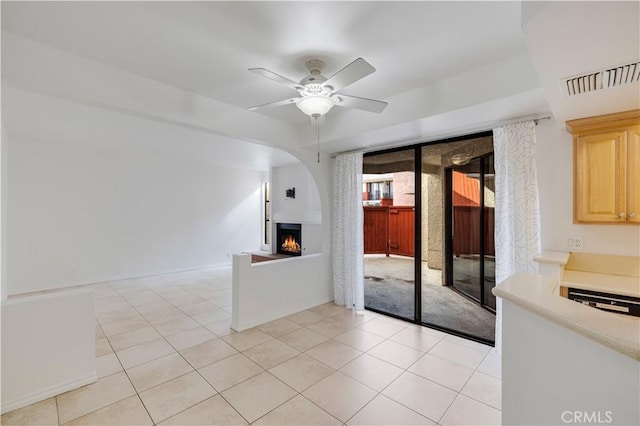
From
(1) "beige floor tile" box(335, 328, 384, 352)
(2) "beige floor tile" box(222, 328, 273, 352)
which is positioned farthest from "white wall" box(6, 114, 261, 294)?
(1) "beige floor tile" box(335, 328, 384, 352)

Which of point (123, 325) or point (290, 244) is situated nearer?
point (123, 325)

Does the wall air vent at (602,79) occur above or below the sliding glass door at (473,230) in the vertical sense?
above

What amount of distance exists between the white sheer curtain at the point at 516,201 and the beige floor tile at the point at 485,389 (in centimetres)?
53

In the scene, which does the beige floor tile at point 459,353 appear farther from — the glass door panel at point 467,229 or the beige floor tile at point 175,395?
the beige floor tile at point 175,395

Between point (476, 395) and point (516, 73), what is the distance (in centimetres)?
250

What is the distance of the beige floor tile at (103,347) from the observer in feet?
9.09

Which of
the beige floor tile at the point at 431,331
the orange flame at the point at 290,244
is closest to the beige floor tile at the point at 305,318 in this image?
the beige floor tile at the point at 431,331

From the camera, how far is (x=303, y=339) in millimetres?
3088

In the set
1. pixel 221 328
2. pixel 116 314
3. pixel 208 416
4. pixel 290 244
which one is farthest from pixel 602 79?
pixel 290 244

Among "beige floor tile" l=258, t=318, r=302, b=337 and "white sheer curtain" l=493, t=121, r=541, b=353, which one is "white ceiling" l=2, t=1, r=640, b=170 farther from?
"beige floor tile" l=258, t=318, r=302, b=337

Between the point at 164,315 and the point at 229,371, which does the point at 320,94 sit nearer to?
the point at 229,371

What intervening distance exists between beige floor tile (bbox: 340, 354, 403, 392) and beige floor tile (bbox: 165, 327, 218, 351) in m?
1.61

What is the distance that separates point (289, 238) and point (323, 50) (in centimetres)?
492

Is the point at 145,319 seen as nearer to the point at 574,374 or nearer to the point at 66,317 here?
the point at 66,317
